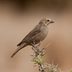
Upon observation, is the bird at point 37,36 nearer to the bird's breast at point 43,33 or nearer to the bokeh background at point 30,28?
the bird's breast at point 43,33

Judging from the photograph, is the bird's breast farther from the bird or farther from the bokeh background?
the bokeh background

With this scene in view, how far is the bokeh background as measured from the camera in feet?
32.1

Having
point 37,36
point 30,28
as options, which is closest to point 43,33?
point 37,36

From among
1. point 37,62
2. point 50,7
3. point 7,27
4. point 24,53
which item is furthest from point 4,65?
point 37,62

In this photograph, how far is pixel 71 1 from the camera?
41.2 ft

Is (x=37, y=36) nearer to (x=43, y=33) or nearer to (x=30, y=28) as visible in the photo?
(x=43, y=33)

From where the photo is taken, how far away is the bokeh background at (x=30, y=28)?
977cm

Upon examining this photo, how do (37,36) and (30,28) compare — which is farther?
(30,28)

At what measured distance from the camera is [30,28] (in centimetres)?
1112

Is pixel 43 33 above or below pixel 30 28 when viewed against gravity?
above

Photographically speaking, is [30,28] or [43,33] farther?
Answer: [30,28]

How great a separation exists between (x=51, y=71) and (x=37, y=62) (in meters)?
0.19

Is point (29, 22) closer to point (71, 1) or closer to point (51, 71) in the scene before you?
point (71, 1)

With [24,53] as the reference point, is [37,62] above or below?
above
